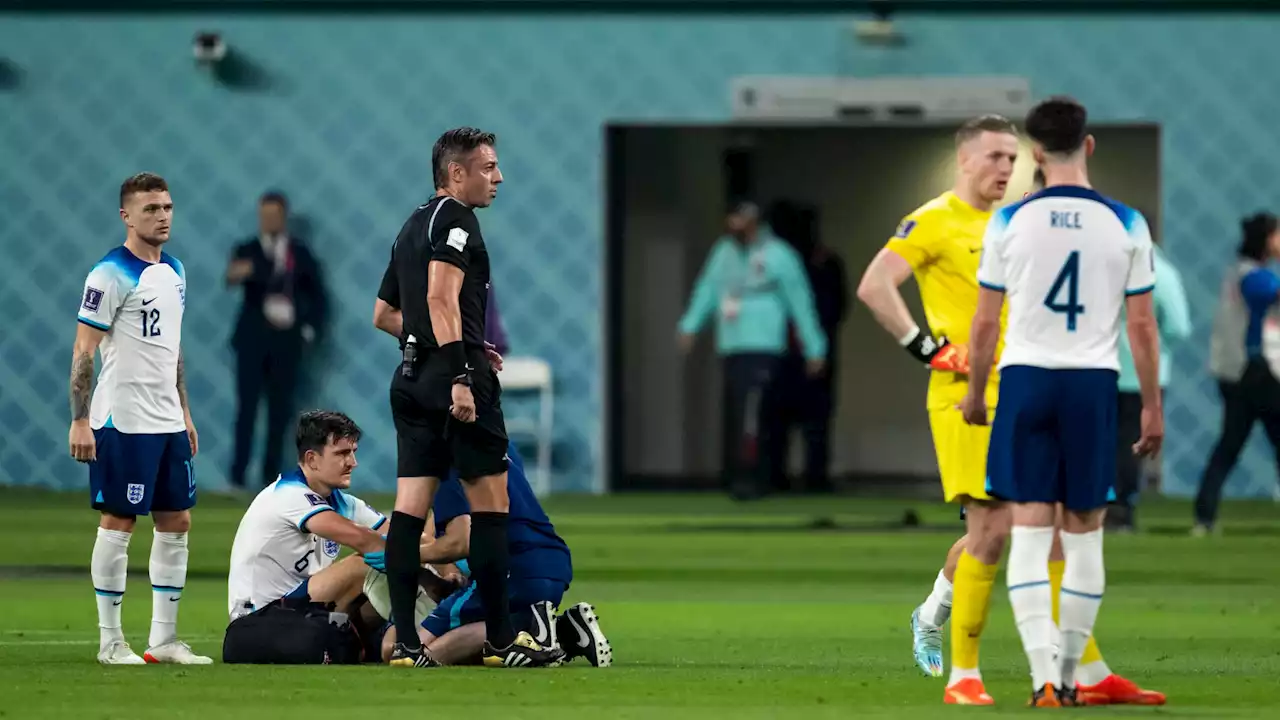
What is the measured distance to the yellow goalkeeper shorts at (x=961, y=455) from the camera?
7.37 meters

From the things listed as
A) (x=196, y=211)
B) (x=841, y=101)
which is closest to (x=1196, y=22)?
(x=841, y=101)

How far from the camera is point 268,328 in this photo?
64.0 ft

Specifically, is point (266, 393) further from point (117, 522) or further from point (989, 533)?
point (989, 533)

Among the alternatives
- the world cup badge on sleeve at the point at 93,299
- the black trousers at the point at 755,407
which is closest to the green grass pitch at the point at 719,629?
the world cup badge on sleeve at the point at 93,299

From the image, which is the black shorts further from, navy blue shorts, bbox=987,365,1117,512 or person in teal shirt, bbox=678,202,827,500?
person in teal shirt, bbox=678,202,827,500

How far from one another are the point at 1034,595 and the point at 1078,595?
0.12 m

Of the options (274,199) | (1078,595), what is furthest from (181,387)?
(274,199)

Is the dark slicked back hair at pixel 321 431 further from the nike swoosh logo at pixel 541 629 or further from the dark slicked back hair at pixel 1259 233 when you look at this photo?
the dark slicked back hair at pixel 1259 233

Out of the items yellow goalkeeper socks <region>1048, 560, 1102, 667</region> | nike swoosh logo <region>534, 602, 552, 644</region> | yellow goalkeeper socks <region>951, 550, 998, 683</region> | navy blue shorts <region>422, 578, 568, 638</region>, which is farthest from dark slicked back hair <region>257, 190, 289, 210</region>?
yellow goalkeeper socks <region>951, 550, 998, 683</region>

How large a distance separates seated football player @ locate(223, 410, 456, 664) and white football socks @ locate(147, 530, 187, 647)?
19cm

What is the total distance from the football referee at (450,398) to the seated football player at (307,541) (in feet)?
1.67

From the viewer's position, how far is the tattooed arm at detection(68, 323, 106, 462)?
26.1 ft

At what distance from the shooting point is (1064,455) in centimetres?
639

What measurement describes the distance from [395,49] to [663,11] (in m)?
2.42
